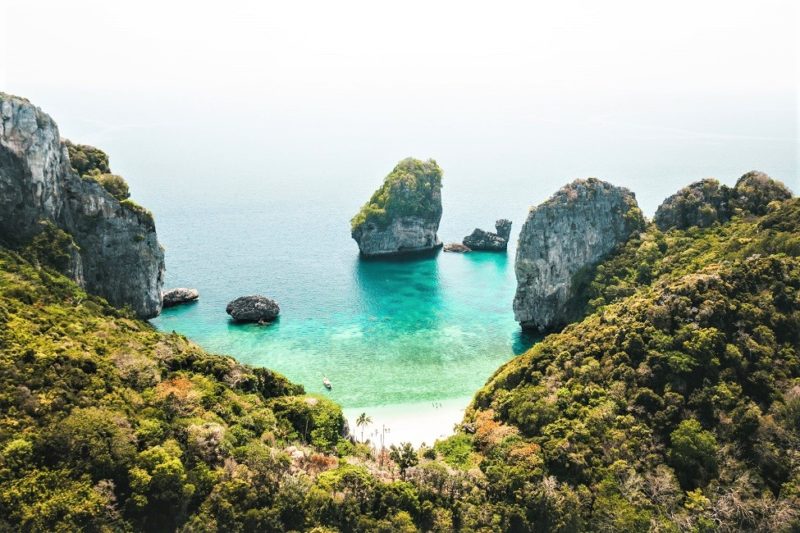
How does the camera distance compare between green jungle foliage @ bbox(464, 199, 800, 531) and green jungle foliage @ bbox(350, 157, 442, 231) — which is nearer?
green jungle foliage @ bbox(464, 199, 800, 531)

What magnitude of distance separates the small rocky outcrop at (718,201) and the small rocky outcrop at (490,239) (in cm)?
3800

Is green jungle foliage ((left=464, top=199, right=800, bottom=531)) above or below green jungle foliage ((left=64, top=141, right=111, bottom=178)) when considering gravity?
below

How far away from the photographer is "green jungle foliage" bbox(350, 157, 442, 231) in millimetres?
104000

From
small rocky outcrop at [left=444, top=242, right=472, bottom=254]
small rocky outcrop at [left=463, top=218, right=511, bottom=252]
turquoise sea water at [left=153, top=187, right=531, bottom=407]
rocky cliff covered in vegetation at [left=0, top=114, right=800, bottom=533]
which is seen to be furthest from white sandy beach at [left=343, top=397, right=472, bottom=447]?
small rocky outcrop at [left=463, top=218, right=511, bottom=252]

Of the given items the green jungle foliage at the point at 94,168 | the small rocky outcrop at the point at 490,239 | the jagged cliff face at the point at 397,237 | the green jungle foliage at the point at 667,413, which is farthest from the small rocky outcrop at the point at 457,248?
the green jungle foliage at the point at 94,168

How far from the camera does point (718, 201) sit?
69.0 meters

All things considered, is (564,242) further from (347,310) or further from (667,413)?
(667,413)

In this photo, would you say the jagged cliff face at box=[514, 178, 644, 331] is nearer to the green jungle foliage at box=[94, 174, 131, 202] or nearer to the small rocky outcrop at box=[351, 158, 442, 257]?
the small rocky outcrop at box=[351, 158, 442, 257]

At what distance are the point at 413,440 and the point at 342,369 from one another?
49.6ft

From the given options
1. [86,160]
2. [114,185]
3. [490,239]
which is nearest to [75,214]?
[114,185]

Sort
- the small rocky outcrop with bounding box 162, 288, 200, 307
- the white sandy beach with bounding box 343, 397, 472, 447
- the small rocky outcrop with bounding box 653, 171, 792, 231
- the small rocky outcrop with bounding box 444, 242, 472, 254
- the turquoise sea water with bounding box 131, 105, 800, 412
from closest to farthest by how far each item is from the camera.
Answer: the white sandy beach with bounding box 343, 397, 472, 447 → the turquoise sea water with bounding box 131, 105, 800, 412 → the small rocky outcrop with bounding box 653, 171, 792, 231 → the small rocky outcrop with bounding box 162, 288, 200, 307 → the small rocky outcrop with bounding box 444, 242, 472, 254

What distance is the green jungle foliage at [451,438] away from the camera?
31.6 meters

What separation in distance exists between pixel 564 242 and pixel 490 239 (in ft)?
122

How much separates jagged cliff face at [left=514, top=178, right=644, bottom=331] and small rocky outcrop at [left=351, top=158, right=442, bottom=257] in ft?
115
